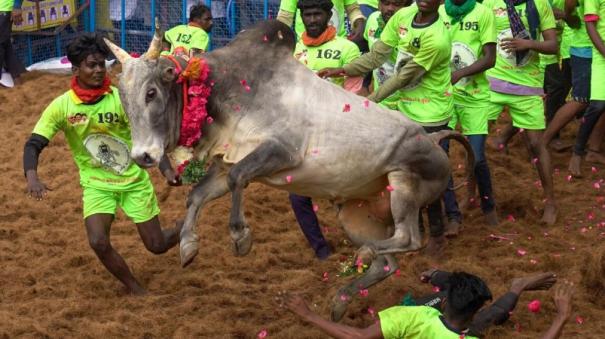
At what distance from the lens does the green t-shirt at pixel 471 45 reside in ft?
28.9

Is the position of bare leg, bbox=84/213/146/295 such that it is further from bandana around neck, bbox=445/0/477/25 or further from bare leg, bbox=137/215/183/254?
bandana around neck, bbox=445/0/477/25

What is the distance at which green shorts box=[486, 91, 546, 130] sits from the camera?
944 centimetres

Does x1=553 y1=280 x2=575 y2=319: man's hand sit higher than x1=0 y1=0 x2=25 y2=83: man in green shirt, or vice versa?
x1=553 y1=280 x2=575 y2=319: man's hand

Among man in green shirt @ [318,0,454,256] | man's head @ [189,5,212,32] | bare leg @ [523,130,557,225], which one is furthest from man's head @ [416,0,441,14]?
man's head @ [189,5,212,32]

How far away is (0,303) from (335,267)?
261cm

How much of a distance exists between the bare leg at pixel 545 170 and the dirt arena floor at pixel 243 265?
116 mm

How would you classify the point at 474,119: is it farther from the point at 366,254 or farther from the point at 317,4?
the point at 366,254

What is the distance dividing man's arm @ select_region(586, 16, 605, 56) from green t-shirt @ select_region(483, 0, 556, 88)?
53 centimetres

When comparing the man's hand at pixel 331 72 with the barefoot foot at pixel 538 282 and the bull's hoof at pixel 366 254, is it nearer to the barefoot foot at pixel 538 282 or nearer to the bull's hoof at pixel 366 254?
the bull's hoof at pixel 366 254

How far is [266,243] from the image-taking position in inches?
359

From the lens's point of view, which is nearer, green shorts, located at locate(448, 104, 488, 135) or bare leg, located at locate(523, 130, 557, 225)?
green shorts, located at locate(448, 104, 488, 135)

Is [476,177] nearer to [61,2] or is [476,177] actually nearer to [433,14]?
[433,14]

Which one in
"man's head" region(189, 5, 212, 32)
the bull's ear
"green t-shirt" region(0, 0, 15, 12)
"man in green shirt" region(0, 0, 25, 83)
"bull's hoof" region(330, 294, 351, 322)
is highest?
the bull's ear

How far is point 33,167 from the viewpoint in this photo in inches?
282
